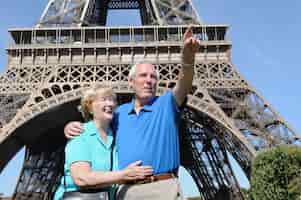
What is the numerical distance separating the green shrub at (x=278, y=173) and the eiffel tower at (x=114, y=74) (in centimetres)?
80

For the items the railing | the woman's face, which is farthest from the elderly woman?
the railing

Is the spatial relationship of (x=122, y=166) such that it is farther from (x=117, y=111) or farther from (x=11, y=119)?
(x=11, y=119)

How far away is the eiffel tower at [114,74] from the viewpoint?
14797 mm

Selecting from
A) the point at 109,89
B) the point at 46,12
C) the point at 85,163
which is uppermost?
the point at 46,12

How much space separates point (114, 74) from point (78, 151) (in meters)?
14.2

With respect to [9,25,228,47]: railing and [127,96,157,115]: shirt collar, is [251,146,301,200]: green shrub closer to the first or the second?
[9,25,228,47]: railing

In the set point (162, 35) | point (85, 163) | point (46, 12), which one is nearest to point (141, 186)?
point (85, 163)

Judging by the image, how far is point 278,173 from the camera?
13414 mm

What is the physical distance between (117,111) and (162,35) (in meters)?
15.2

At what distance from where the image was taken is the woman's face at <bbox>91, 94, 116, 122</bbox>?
2.52 metres

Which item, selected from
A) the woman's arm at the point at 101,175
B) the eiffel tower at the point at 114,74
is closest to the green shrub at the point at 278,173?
the eiffel tower at the point at 114,74

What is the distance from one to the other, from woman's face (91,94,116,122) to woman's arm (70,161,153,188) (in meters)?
0.33

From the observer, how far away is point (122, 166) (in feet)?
8.28

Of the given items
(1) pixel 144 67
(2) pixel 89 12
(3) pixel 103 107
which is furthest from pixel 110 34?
(3) pixel 103 107
